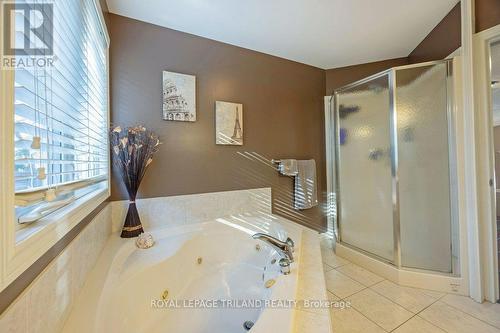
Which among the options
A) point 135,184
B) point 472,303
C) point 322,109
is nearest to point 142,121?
point 135,184

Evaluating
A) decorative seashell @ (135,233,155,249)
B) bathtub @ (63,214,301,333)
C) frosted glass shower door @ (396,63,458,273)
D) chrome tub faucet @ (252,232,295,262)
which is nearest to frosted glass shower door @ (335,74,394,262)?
frosted glass shower door @ (396,63,458,273)

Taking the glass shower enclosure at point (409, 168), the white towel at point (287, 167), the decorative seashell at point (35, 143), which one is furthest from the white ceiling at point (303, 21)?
the decorative seashell at point (35, 143)

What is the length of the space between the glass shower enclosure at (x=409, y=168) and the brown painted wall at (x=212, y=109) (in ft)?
2.17

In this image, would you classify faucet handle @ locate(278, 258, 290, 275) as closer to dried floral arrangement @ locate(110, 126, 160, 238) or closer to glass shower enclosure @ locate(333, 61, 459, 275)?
dried floral arrangement @ locate(110, 126, 160, 238)

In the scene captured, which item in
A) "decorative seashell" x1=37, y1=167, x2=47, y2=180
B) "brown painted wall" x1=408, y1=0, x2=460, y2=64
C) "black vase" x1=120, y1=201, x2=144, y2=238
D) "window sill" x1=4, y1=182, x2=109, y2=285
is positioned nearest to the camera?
"window sill" x1=4, y1=182, x2=109, y2=285

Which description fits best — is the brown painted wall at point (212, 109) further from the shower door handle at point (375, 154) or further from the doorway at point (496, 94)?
the doorway at point (496, 94)

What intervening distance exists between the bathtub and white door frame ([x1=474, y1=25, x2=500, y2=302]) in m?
1.31

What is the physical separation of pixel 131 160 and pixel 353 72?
2.72 m

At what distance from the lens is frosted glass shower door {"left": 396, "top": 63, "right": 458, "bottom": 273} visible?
168 centimetres

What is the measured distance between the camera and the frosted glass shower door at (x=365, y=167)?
6.41 ft

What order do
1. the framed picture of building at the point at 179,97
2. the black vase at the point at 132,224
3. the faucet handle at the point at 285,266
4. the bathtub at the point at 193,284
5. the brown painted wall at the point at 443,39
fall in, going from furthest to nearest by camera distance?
the framed picture of building at the point at 179,97 → the brown painted wall at the point at 443,39 → the black vase at the point at 132,224 → the faucet handle at the point at 285,266 → the bathtub at the point at 193,284

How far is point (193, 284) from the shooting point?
1.50 meters

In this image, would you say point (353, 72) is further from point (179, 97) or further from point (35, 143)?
point (35, 143)

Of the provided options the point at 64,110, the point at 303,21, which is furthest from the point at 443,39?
the point at 64,110
